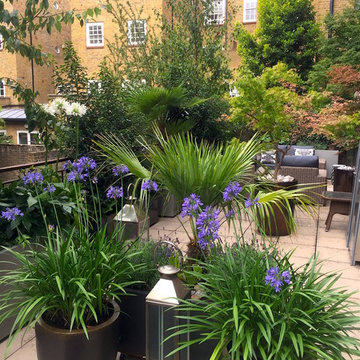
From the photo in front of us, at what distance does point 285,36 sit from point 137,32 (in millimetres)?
7024

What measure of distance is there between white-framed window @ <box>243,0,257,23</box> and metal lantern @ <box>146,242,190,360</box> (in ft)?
54.1

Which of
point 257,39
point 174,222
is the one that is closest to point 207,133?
point 174,222

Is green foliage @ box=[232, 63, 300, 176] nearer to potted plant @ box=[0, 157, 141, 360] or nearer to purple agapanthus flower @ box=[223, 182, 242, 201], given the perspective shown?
purple agapanthus flower @ box=[223, 182, 242, 201]

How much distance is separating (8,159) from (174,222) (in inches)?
336

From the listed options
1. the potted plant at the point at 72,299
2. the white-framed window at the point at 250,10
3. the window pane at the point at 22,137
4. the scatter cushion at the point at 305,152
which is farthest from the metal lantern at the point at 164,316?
the window pane at the point at 22,137

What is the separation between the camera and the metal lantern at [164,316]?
183 centimetres

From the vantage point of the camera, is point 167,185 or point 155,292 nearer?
point 155,292

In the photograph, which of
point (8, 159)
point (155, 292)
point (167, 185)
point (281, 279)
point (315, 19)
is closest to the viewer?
point (281, 279)

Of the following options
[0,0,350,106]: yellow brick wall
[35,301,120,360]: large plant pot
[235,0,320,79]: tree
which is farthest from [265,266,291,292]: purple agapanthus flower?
[0,0,350,106]: yellow brick wall

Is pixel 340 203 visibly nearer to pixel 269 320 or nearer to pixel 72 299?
pixel 269 320

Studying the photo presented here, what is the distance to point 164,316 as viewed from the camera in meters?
1.86

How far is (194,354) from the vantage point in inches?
76.1

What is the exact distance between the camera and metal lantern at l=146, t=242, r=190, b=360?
1.83 metres

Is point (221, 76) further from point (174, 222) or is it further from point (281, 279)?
point (281, 279)
